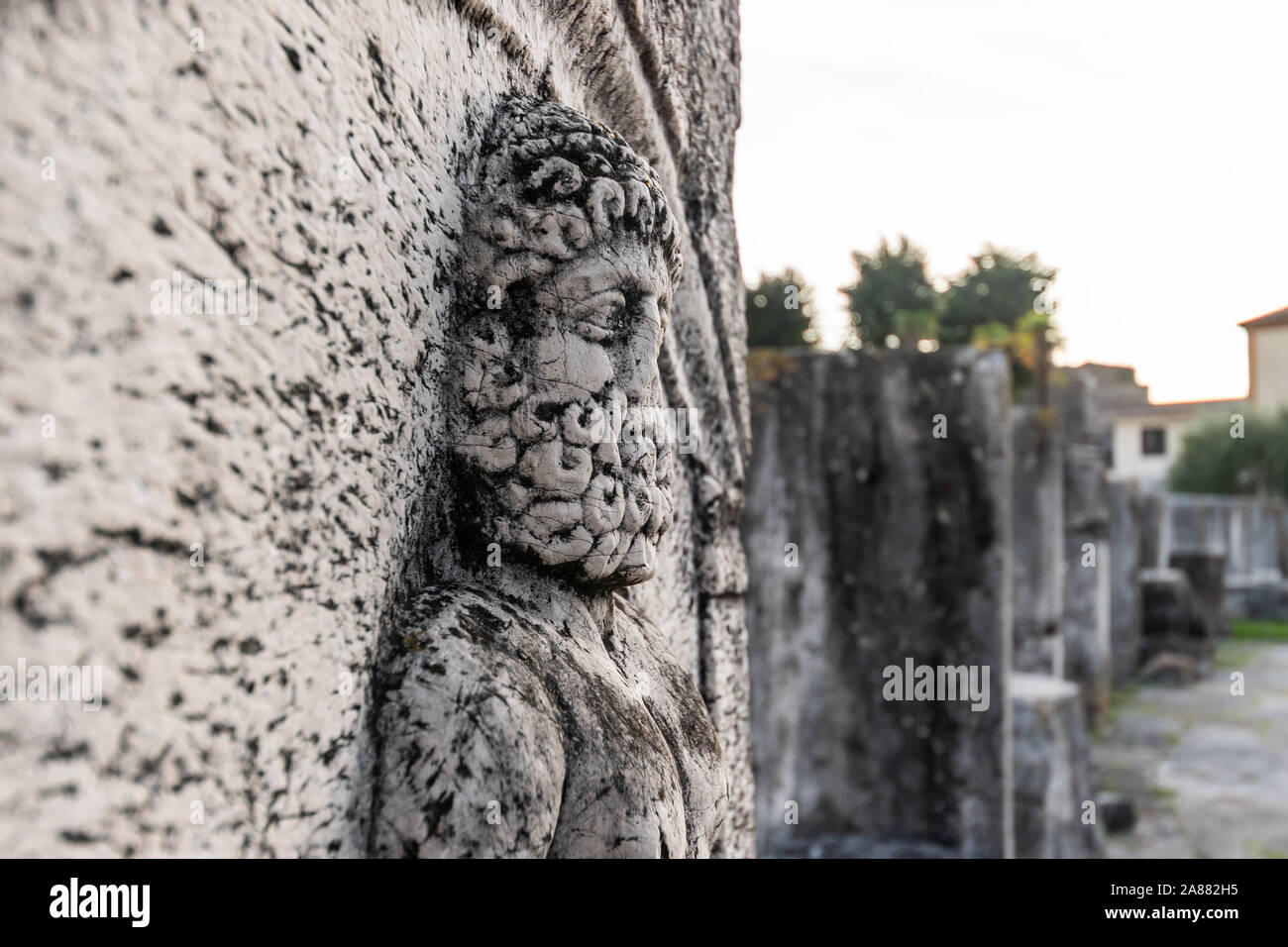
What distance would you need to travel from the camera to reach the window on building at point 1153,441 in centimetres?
3164

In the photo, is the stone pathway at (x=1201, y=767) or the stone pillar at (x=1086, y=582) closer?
the stone pathway at (x=1201, y=767)

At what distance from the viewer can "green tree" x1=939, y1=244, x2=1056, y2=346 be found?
21.5 metres

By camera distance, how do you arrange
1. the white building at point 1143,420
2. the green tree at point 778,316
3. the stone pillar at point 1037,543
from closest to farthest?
the stone pillar at point 1037,543 → the green tree at point 778,316 → the white building at point 1143,420

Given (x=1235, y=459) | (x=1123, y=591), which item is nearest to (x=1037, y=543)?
(x=1123, y=591)

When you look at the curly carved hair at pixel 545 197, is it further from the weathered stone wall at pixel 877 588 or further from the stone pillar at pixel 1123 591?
the stone pillar at pixel 1123 591

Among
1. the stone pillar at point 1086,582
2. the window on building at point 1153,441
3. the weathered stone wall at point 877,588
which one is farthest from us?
the window on building at point 1153,441

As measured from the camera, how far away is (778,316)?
17.0 metres

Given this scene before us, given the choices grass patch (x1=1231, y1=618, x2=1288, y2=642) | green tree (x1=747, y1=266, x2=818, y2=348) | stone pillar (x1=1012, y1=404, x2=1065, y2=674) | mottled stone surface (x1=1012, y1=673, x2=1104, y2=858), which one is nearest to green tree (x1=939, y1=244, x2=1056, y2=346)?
green tree (x1=747, y1=266, x2=818, y2=348)

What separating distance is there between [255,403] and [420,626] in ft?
0.94

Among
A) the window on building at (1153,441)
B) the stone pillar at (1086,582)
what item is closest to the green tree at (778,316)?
the stone pillar at (1086,582)

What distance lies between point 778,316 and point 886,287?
5.66 metres

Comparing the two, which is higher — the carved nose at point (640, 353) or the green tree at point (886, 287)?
the green tree at point (886, 287)

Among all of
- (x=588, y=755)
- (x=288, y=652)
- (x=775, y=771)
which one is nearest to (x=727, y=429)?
(x=588, y=755)

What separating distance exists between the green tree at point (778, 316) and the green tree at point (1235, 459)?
12.0 meters
